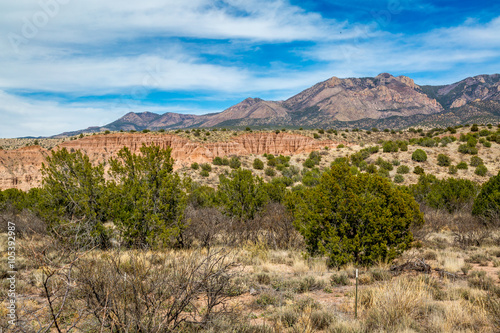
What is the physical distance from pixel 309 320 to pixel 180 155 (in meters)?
48.9

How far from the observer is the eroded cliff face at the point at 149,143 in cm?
4981

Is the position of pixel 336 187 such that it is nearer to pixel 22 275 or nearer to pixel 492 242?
pixel 492 242

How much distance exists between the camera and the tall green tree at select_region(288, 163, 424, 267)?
864 cm

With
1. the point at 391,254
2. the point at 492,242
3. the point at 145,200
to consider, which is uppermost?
the point at 145,200

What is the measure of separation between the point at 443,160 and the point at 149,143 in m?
51.0

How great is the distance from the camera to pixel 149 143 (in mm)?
55688

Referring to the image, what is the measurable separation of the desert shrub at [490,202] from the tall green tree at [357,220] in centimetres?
802

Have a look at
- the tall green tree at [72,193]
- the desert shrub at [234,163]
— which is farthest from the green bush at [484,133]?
the tall green tree at [72,193]

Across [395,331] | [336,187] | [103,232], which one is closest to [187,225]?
[103,232]

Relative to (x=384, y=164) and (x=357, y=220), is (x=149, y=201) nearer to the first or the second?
(x=357, y=220)

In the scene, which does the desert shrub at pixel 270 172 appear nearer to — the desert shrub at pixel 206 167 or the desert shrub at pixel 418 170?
the desert shrub at pixel 206 167

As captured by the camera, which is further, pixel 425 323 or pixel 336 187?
pixel 336 187

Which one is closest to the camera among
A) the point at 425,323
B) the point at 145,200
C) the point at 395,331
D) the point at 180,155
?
the point at 395,331

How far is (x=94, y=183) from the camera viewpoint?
12.1m
